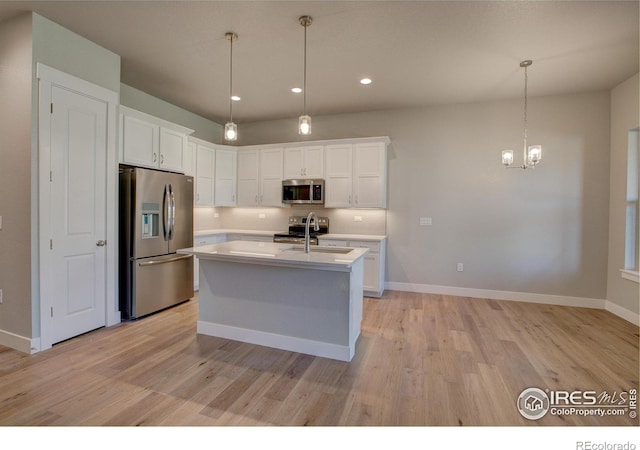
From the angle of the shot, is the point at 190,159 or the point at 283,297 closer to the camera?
the point at 283,297

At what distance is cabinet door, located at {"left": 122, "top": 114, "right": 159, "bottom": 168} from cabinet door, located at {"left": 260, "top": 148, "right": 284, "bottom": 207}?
6.18ft

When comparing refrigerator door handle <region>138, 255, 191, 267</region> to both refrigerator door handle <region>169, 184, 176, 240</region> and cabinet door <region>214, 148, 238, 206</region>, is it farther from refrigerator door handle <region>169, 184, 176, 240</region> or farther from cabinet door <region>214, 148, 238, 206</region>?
cabinet door <region>214, 148, 238, 206</region>

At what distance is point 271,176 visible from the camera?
545 cm

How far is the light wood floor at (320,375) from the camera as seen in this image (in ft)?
6.36

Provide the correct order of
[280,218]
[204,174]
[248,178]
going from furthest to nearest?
[280,218]
[248,178]
[204,174]

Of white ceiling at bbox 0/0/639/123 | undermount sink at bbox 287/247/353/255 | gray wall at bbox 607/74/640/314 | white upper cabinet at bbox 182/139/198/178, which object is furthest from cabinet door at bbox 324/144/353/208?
gray wall at bbox 607/74/640/314

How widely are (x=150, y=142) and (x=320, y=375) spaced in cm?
332

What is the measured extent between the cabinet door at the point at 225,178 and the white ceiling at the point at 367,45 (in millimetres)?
1198

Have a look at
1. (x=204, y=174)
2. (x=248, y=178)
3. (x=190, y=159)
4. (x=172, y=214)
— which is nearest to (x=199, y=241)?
(x=172, y=214)

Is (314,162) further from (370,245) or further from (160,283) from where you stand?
(160,283)

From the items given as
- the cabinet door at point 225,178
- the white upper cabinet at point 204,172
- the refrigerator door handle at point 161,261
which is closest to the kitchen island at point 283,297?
the refrigerator door handle at point 161,261

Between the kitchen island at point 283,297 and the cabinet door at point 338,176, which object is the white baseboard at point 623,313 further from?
the cabinet door at point 338,176

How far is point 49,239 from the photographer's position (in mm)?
2799

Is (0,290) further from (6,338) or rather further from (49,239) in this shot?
(49,239)
